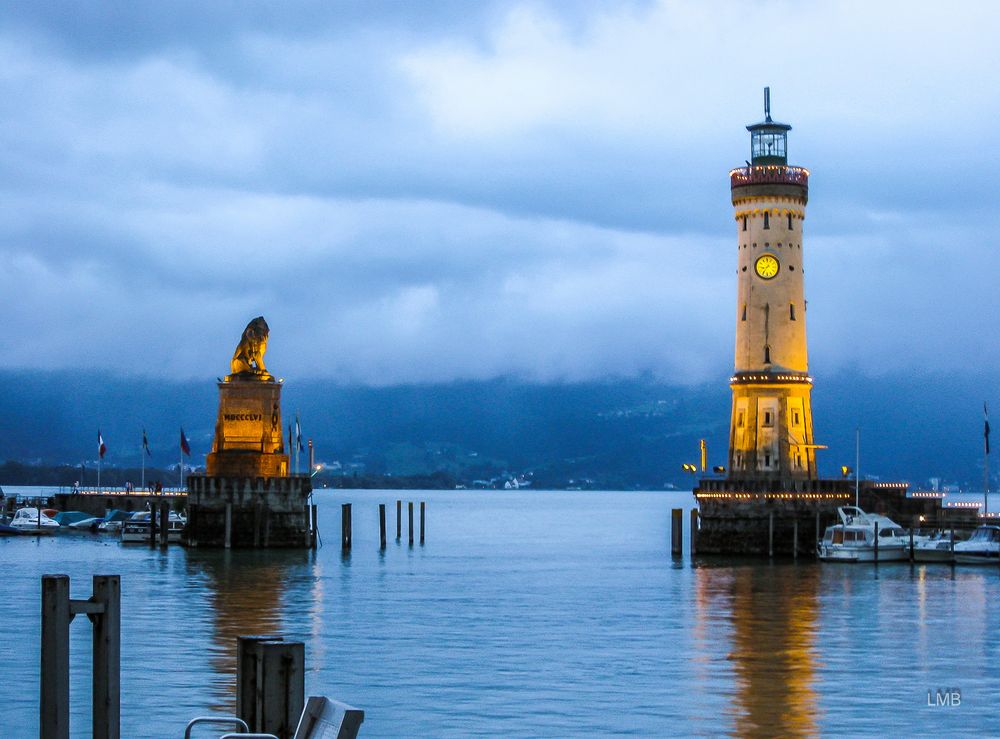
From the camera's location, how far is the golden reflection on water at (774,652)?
122 feet

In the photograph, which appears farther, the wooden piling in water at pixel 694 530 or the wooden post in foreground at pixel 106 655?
the wooden piling in water at pixel 694 530

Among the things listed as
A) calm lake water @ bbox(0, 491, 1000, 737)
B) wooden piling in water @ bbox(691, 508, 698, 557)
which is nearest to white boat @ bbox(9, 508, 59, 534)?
calm lake water @ bbox(0, 491, 1000, 737)

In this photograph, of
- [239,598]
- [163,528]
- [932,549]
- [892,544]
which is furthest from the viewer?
[163,528]

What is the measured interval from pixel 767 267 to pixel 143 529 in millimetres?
48559

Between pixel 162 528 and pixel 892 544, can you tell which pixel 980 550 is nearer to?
pixel 892 544

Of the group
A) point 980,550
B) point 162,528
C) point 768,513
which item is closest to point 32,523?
point 162,528

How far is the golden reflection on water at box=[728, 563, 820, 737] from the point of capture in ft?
122

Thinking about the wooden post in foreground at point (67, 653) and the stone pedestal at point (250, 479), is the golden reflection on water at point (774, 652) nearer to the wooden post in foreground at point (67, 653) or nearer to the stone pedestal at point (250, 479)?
the wooden post in foreground at point (67, 653)

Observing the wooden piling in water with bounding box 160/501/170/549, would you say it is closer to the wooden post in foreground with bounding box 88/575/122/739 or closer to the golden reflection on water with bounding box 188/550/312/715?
the golden reflection on water with bounding box 188/550/312/715

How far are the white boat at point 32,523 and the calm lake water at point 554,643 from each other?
3186 cm

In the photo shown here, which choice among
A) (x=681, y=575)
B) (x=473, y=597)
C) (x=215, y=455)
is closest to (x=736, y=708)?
(x=473, y=597)

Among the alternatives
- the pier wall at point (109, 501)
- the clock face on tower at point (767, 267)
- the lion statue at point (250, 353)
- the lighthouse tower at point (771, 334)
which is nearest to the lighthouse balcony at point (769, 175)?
the lighthouse tower at point (771, 334)

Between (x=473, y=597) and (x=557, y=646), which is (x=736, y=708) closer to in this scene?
(x=557, y=646)

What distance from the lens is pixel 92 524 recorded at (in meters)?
134
